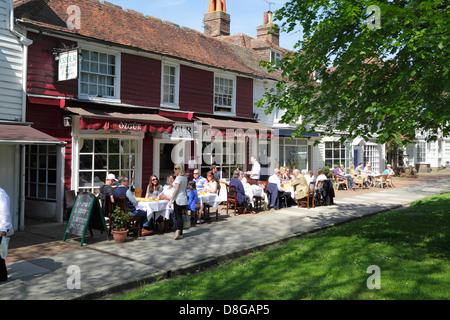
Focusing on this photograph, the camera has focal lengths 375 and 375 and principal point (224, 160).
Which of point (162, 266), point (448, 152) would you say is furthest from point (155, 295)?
point (448, 152)

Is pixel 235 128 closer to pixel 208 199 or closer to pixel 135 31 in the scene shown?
pixel 135 31

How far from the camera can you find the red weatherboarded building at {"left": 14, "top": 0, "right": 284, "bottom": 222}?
11.1 metres

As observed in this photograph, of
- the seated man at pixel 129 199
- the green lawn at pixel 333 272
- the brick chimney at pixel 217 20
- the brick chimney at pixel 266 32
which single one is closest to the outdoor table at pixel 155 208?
the seated man at pixel 129 199

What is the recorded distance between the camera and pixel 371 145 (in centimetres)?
3139

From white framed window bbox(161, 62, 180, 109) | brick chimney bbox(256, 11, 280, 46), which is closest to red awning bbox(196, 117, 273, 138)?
white framed window bbox(161, 62, 180, 109)

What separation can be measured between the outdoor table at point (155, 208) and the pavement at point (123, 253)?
0.55m

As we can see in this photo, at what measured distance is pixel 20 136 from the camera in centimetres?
875

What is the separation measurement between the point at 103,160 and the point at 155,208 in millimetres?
4084

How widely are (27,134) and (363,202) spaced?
12.7 m

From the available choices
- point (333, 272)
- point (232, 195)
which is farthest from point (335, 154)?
point (333, 272)

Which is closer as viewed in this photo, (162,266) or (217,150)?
(162,266)

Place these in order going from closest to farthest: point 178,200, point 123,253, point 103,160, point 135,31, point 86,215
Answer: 1. point 123,253
2. point 86,215
3. point 178,200
4. point 103,160
5. point 135,31

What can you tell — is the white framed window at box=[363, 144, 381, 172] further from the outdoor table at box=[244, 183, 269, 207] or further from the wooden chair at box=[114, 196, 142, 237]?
the wooden chair at box=[114, 196, 142, 237]

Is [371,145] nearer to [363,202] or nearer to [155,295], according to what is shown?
[363,202]
